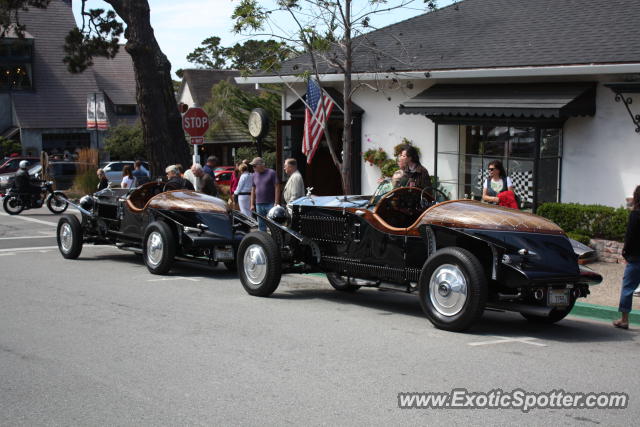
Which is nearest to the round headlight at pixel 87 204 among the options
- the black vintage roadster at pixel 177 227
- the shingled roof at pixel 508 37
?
the black vintage roadster at pixel 177 227

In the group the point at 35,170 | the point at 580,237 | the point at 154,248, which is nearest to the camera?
the point at 154,248

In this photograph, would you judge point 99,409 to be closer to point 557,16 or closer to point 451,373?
point 451,373

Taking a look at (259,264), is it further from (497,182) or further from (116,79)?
(116,79)

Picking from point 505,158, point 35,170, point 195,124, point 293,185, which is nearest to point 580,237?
point 505,158

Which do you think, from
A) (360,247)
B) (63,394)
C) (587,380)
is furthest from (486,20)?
(63,394)

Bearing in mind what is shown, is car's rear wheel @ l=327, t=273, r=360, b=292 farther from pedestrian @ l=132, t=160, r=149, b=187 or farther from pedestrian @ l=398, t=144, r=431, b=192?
pedestrian @ l=132, t=160, r=149, b=187

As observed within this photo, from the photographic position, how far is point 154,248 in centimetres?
1224

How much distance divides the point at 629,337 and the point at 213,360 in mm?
4497

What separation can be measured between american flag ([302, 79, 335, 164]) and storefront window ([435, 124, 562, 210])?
135 inches

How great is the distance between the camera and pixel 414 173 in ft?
34.3

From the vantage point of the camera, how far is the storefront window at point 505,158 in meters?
14.8

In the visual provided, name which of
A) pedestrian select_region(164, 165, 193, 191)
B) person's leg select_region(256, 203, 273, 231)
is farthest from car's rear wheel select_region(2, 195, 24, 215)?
person's leg select_region(256, 203, 273, 231)

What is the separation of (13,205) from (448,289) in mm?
19742

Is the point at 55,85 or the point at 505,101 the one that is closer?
the point at 505,101
